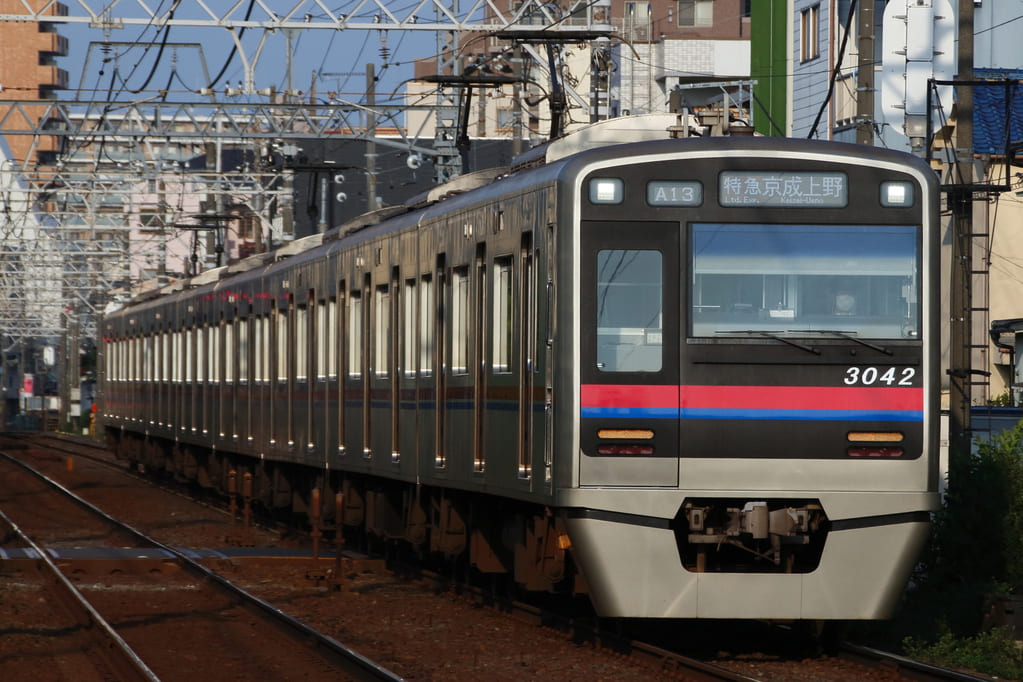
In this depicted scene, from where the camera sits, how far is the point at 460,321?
39.0ft

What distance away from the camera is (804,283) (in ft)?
30.2

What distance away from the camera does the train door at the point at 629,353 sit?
30.0 feet

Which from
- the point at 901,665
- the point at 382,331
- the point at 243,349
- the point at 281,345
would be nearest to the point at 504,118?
the point at 243,349

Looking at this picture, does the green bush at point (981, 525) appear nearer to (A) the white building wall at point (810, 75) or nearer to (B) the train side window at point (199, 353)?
(B) the train side window at point (199, 353)

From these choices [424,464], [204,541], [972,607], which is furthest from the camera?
[204,541]

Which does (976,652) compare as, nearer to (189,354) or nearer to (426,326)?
(426,326)

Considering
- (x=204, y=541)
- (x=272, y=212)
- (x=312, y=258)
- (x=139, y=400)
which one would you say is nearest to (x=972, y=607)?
(x=312, y=258)

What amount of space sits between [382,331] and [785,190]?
5502mm

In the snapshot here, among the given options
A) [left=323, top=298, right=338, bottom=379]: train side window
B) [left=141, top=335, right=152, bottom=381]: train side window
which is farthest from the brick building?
[left=323, top=298, right=338, bottom=379]: train side window

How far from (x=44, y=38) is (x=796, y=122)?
79.8m

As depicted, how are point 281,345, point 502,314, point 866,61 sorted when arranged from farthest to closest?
point 281,345
point 866,61
point 502,314

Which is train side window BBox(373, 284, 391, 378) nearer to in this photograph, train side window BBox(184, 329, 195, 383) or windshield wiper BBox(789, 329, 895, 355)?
windshield wiper BBox(789, 329, 895, 355)

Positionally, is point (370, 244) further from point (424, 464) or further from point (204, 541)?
point (204, 541)

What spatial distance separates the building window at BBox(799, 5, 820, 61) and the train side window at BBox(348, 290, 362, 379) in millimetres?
19201
